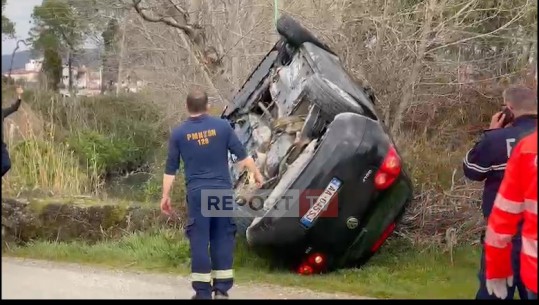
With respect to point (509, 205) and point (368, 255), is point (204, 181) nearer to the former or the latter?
point (368, 255)

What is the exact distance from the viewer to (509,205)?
128 inches

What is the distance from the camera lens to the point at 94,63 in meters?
22.3

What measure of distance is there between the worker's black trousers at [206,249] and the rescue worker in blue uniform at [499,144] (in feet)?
5.75

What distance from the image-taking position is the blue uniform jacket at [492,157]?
4.79 meters

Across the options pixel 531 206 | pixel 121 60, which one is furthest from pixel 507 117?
pixel 121 60

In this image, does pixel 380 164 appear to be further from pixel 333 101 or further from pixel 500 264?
pixel 500 264

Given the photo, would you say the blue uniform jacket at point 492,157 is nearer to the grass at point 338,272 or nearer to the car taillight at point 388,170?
the car taillight at point 388,170

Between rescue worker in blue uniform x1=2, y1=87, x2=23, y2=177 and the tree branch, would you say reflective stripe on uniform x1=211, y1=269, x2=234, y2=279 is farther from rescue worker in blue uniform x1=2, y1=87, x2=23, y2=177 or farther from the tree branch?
the tree branch

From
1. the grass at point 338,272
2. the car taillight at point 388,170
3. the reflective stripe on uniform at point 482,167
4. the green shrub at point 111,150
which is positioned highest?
the reflective stripe on uniform at point 482,167

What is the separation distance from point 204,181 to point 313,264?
4.56 ft

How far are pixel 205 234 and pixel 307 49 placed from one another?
100 inches

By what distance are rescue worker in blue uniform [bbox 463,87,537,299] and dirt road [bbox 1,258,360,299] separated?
1.33 meters

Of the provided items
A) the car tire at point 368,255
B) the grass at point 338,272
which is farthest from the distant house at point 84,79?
the car tire at point 368,255

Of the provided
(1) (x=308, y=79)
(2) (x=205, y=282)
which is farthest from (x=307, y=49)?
(2) (x=205, y=282)
